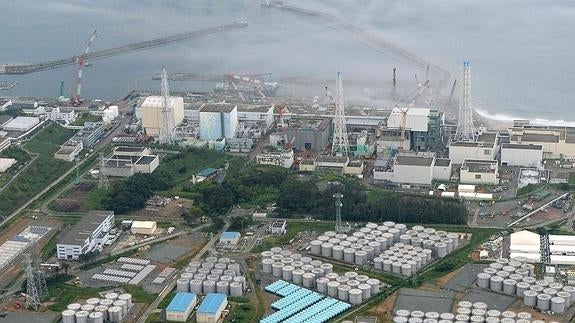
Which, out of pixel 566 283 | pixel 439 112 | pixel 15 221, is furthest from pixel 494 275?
pixel 15 221

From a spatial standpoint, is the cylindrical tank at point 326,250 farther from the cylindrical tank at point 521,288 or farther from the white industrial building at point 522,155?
the white industrial building at point 522,155

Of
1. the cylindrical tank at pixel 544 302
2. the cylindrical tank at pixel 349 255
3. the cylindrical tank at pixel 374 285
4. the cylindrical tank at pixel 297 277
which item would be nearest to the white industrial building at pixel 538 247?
the cylindrical tank at pixel 544 302

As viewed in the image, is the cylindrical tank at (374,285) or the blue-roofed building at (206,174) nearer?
the cylindrical tank at (374,285)

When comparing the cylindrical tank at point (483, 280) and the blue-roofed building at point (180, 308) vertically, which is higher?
the cylindrical tank at point (483, 280)

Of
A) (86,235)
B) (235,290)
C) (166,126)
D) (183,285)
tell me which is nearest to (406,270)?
(235,290)

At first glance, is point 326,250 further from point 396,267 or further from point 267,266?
point 396,267

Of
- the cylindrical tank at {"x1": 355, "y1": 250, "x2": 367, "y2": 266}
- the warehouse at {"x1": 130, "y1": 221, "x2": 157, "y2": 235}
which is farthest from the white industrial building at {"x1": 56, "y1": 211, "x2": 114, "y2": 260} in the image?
the cylindrical tank at {"x1": 355, "y1": 250, "x2": 367, "y2": 266}

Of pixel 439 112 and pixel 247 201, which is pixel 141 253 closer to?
pixel 247 201
